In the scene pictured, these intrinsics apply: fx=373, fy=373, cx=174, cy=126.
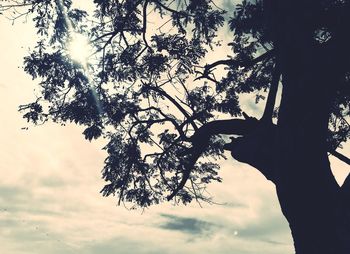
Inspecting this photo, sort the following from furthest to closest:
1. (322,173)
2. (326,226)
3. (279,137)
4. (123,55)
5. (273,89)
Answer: (123,55) → (273,89) → (279,137) → (322,173) → (326,226)

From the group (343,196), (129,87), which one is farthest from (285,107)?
(129,87)

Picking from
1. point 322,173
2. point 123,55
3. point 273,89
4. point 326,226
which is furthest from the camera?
point 123,55

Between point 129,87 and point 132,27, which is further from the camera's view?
point 129,87

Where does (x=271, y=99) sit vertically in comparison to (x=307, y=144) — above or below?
above

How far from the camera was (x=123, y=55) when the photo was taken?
1150cm

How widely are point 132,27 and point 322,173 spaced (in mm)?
8139

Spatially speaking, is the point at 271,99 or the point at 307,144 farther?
the point at 271,99

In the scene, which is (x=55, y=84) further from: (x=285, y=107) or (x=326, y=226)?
(x=326, y=226)

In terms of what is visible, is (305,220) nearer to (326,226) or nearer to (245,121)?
(326,226)

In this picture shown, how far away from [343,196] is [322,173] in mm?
388

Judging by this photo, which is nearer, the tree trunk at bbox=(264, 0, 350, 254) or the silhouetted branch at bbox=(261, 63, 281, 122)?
the tree trunk at bbox=(264, 0, 350, 254)

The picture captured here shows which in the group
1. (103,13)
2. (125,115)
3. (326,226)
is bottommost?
(326,226)

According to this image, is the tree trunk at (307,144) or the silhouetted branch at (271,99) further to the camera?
the silhouetted branch at (271,99)

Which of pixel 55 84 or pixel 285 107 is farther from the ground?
pixel 55 84
